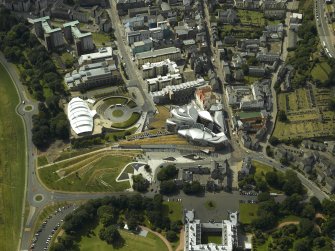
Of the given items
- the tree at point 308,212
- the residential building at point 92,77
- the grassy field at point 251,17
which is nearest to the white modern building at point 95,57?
the residential building at point 92,77

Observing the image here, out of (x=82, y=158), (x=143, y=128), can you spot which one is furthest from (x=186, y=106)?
(x=82, y=158)

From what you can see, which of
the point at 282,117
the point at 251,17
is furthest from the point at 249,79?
the point at 251,17

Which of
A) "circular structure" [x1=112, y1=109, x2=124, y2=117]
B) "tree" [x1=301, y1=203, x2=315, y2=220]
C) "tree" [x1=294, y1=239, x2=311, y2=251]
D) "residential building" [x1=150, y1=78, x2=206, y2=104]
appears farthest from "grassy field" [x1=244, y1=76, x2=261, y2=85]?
"tree" [x1=294, y1=239, x2=311, y2=251]

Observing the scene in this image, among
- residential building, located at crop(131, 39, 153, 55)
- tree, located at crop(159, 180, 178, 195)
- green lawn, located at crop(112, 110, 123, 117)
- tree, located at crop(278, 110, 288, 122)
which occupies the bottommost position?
tree, located at crop(159, 180, 178, 195)

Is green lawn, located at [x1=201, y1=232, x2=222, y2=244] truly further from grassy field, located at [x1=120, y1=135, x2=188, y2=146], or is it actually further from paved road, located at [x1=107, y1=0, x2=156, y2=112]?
paved road, located at [x1=107, y1=0, x2=156, y2=112]

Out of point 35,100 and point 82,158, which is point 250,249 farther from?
point 35,100

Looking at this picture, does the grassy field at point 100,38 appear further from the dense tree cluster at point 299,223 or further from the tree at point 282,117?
the dense tree cluster at point 299,223
